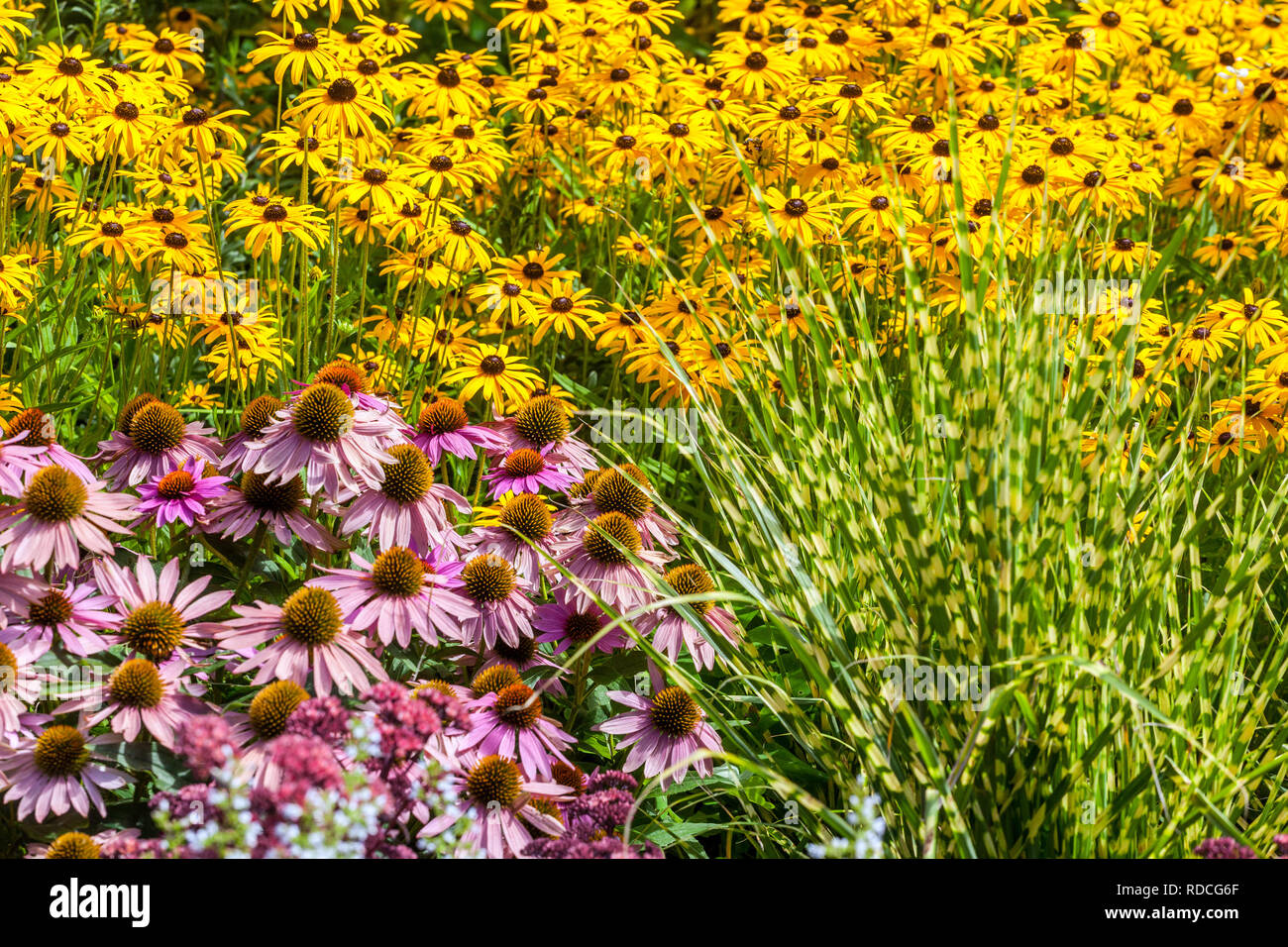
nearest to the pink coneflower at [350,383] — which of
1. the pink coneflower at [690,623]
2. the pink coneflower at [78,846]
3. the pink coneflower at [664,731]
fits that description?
the pink coneflower at [690,623]

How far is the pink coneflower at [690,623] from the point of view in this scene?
2.45m

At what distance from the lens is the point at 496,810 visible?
2.03 meters

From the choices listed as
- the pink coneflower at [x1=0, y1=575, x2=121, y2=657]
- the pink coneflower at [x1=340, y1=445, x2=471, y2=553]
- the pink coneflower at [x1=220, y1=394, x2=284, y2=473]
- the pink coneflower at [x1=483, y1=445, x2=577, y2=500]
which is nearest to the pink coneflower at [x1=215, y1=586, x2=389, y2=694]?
the pink coneflower at [x1=0, y1=575, x2=121, y2=657]

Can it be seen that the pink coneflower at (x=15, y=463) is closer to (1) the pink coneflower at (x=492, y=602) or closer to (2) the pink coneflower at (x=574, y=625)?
(1) the pink coneflower at (x=492, y=602)

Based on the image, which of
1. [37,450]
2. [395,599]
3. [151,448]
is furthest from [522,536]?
[37,450]

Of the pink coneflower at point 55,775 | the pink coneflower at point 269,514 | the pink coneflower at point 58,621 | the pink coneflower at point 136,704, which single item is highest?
the pink coneflower at point 269,514

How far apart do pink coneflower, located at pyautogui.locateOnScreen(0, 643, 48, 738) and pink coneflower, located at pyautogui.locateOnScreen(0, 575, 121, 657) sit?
0.09 ft

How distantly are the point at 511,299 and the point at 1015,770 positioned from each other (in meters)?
2.09

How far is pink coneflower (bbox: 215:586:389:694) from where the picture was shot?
81.0 inches

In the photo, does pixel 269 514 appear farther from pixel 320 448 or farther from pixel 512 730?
pixel 512 730

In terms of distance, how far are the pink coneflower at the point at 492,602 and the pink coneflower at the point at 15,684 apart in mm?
705

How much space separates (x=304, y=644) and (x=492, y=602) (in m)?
0.38
